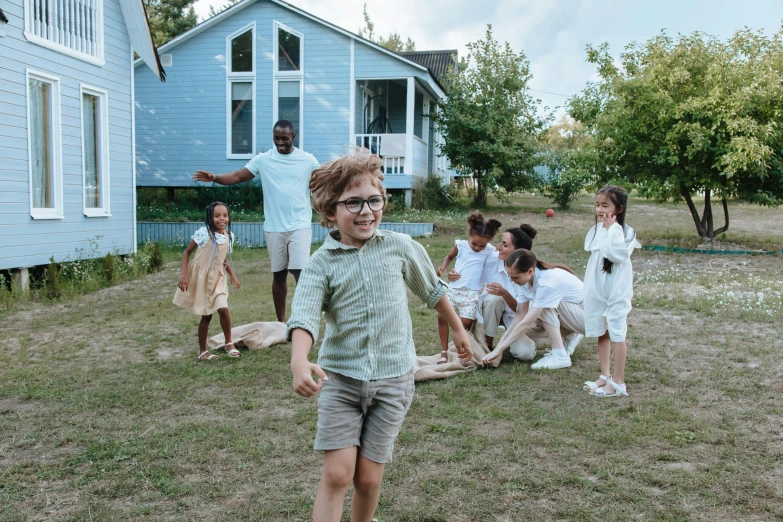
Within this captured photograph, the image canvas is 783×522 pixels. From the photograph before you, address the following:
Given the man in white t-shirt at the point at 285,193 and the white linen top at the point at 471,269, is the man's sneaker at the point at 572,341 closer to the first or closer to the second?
the white linen top at the point at 471,269

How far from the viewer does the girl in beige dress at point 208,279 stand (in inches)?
238

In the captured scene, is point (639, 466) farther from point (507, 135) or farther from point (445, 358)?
point (507, 135)

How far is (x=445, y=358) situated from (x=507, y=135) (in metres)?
16.6

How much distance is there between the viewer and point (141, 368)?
19.0 feet

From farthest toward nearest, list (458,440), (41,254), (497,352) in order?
(41,254), (497,352), (458,440)

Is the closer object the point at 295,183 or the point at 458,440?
the point at 458,440

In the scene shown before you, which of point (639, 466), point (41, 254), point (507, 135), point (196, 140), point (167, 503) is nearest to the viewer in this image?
point (167, 503)

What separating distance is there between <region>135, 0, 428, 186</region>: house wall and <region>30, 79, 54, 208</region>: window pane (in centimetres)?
865

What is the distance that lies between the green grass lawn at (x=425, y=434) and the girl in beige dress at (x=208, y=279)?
1.01ft

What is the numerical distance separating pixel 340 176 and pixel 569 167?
41.7 feet

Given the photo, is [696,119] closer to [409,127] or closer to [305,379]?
[409,127]

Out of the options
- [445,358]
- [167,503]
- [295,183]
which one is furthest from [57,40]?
[167,503]

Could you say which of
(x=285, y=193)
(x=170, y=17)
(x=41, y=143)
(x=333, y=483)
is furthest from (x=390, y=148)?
(x=170, y=17)

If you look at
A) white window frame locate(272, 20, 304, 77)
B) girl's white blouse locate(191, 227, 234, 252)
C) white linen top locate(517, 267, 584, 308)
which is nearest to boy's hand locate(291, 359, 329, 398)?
white linen top locate(517, 267, 584, 308)
